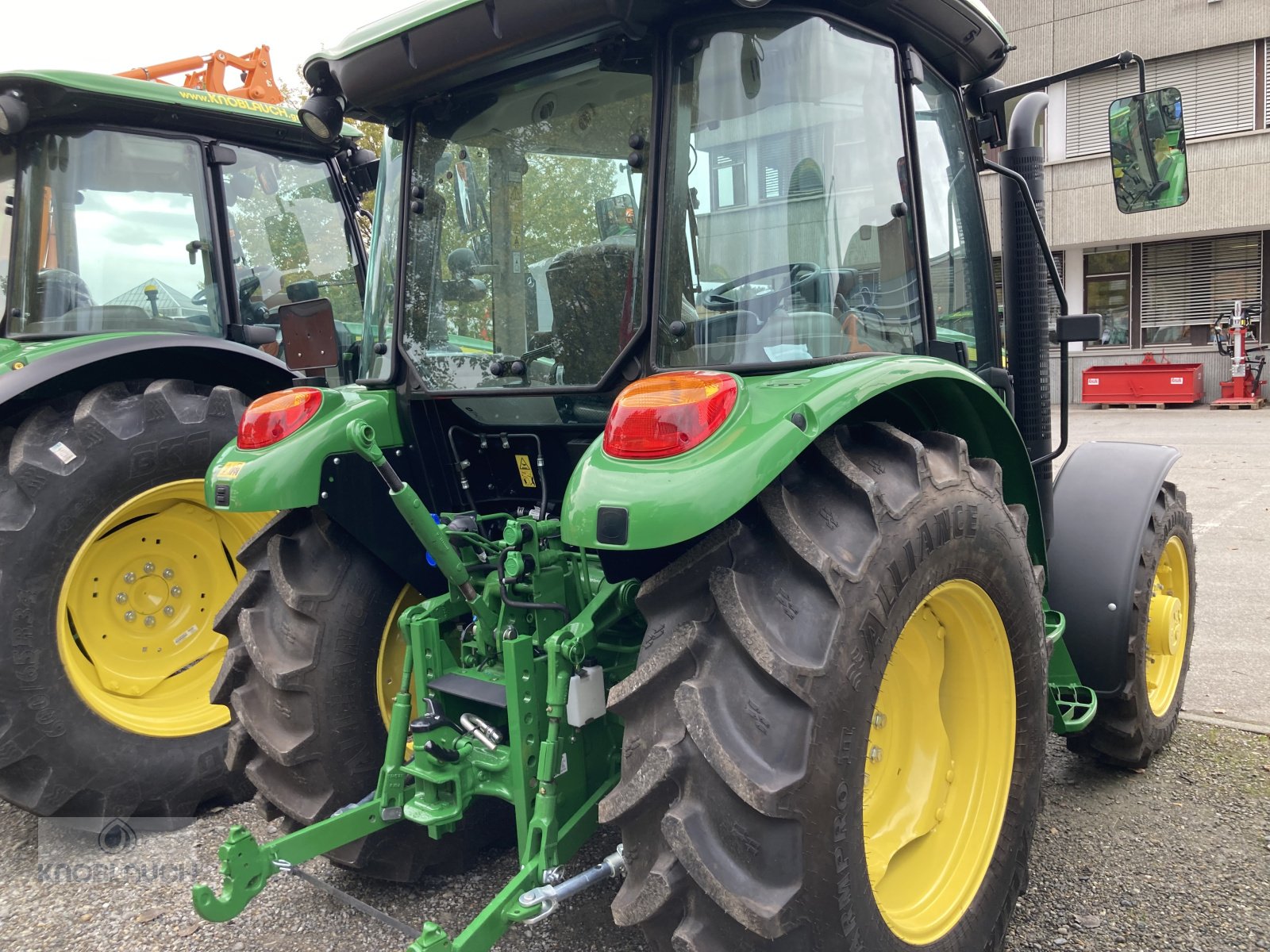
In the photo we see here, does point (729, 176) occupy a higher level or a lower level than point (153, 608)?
higher

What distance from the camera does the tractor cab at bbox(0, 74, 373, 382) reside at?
3.97 m

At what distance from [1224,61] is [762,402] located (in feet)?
65.6

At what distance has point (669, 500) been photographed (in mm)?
1694

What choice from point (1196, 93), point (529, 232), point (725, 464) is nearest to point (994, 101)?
point (529, 232)

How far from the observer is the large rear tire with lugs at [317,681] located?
2.53 m

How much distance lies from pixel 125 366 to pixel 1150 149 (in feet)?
11.7

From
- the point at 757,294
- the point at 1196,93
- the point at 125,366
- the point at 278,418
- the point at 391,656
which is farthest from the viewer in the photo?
the point at 1196,93

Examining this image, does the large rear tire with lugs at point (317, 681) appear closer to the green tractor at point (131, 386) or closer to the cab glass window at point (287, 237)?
the green tractor at point (131, 386)

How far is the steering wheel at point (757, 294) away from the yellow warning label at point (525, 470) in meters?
0.72

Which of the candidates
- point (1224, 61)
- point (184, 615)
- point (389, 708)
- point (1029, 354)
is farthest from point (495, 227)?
point (1224, 61)

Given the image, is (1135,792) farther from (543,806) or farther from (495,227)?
(495,227)

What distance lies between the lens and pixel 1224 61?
1731 centimetres

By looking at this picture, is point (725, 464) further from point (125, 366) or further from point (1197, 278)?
point (1197, 278)

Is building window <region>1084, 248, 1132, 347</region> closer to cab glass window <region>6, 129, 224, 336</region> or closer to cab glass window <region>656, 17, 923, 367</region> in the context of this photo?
cab glass window <region>6, 129, 224, 336</region>
